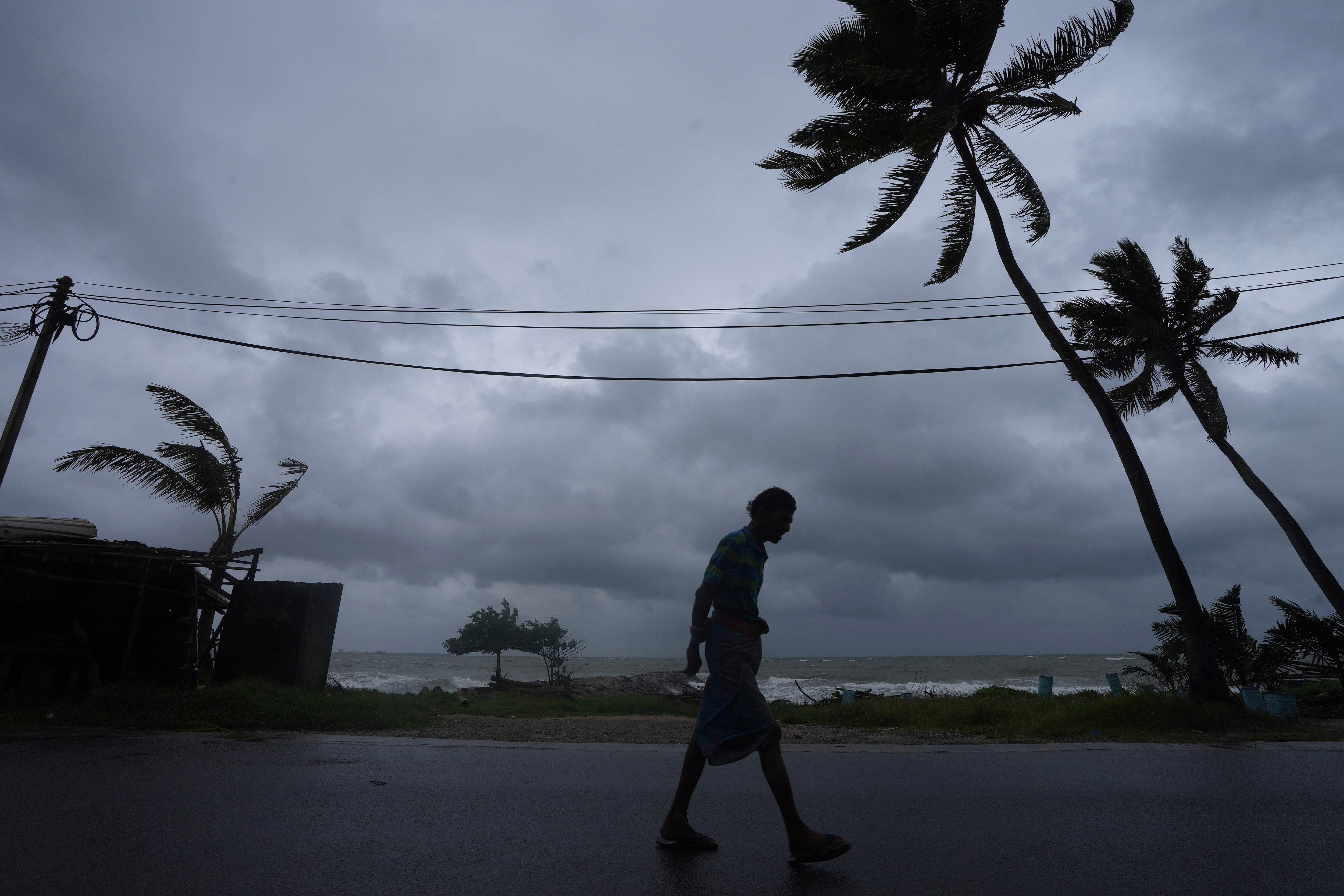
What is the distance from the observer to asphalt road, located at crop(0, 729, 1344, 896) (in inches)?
113

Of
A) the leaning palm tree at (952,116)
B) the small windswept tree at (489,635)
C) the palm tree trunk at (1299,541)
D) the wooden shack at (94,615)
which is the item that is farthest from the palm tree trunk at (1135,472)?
the small windswept tree at (489,635)

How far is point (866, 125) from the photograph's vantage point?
12344 millimetres

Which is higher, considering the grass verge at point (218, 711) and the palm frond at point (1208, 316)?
the palm frond at point (1208, 316)

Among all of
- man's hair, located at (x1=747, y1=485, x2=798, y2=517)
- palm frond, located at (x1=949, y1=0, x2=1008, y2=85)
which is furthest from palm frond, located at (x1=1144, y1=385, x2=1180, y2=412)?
man's hair, located at (x1=747, y1=485, x2=798, y2=517)

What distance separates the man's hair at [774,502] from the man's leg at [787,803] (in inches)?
41.0

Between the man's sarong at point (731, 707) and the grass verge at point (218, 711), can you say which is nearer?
the man's sarong at point (731, 707)

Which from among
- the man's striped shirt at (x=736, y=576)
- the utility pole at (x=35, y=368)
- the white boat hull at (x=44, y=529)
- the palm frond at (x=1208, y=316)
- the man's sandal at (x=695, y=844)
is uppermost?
the palm frond at (x=1208, y=316)

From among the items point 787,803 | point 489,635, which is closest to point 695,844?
point 787,803

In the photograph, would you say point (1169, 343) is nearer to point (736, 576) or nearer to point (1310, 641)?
point (1310, 641)

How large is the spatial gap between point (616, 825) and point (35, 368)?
11.9 metres

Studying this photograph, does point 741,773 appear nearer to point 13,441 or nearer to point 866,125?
point 866,125

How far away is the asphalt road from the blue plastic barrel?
6.27 m

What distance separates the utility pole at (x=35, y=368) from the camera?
420 inches

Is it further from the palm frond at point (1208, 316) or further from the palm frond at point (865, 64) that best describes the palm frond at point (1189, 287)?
the palm frond at point (865, 64)
